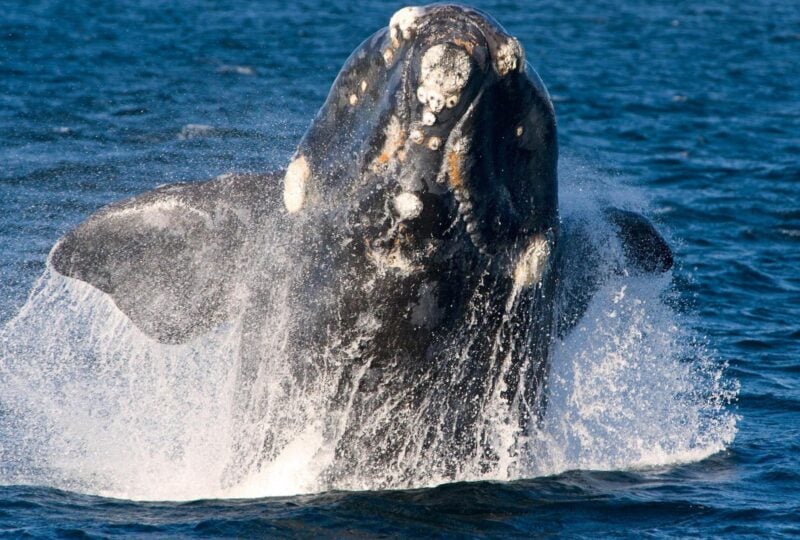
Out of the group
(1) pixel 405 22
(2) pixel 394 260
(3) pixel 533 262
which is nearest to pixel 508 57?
(1) pixel 405 22

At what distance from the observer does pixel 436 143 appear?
38.1ft

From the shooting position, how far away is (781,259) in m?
25.9

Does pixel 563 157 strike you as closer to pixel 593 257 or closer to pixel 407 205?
pixel 593 257

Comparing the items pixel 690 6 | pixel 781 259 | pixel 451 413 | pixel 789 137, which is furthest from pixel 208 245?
pixel 690 6

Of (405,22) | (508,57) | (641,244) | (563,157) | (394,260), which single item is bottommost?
(394,260)

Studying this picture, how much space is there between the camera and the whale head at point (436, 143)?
1134 centimetres

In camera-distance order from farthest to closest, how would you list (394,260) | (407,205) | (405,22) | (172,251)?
(172,251) → (394,260) → (407,205) → (405,22)

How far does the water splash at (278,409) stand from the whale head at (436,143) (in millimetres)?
1191

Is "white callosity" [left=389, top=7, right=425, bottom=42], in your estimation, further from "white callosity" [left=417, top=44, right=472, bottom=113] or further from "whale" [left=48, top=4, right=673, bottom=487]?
"white callosity" [left=417, top=44, right=472, bottom=113]

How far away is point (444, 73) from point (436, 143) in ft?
2.29

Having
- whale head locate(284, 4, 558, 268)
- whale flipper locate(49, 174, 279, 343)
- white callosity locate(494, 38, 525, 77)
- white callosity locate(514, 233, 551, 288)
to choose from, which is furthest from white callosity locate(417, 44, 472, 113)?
whale flipper locate(49, 174, 279, 343)

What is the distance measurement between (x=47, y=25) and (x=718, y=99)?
2777 cm

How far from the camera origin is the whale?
1171 cm

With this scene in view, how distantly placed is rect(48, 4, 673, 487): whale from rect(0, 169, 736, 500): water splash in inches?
2.3
